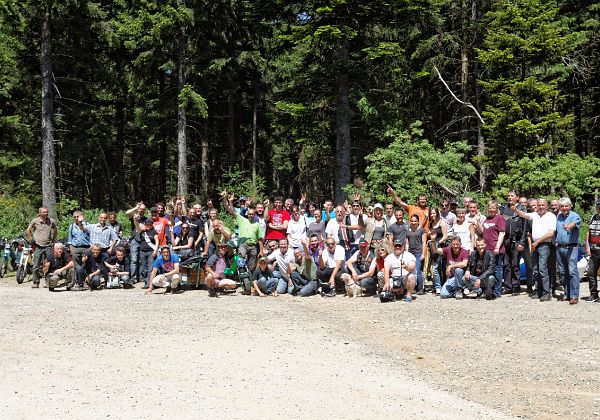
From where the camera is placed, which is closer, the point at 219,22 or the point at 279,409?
the point at 279,409

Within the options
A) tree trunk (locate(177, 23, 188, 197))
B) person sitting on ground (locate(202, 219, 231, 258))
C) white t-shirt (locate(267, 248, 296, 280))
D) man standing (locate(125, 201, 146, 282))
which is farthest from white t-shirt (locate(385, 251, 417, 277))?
tree trunk (locate(177, 23, 188, 197))

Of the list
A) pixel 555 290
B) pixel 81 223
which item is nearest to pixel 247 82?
pixel 81 223

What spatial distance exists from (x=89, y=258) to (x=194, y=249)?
2526 millimetres

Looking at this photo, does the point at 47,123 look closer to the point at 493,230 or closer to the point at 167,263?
the point at 167,263

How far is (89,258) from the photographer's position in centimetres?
1413

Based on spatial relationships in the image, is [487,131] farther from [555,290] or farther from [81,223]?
[81,223]

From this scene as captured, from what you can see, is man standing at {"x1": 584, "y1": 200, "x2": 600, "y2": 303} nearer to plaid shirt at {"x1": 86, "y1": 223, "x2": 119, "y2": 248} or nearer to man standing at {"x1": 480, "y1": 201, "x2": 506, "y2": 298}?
man standing at {"x1": 480, "y1": 201, "x2": 506, "y2": 298}

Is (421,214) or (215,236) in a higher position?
(421,214)

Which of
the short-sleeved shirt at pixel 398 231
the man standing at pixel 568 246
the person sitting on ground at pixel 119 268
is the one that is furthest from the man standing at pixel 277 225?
the man standing at pixel 568 246

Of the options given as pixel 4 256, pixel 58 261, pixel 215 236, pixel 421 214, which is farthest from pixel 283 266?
pixel 4 256

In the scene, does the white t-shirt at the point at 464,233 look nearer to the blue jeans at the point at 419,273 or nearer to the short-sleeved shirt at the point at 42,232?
the blue jeans at the point at 419,273

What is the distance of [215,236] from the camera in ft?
44.3

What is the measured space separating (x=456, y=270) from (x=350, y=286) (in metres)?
2.15

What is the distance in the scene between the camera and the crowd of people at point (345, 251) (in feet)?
38.7
